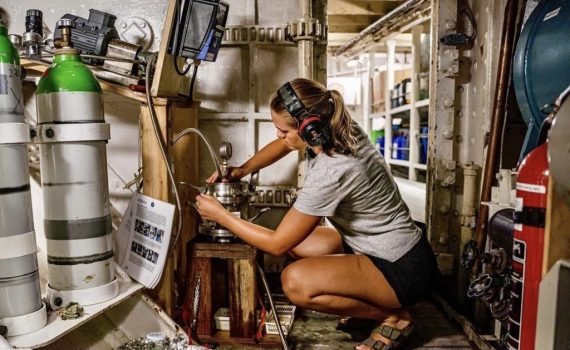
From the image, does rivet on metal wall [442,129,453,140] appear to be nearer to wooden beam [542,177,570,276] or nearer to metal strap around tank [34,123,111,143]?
wooden beam [542,177,570,276]

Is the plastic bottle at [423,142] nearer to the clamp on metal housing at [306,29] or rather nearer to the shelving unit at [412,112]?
the shelving unit at [412,112]

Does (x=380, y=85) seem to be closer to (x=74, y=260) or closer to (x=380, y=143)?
(x=380, y=143)

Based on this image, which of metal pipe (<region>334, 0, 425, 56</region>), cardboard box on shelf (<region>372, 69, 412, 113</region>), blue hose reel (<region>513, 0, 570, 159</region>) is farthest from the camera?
cardboard box on shelf (<region>372, 69, 412, 113</region>)

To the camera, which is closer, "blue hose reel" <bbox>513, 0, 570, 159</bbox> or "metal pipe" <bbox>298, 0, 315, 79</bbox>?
"blue hose reel" <bbox>513, 0, 570, 159</bbox>

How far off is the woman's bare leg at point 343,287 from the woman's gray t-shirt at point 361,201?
0.36 ft

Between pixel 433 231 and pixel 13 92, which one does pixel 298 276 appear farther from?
pixel 13 92

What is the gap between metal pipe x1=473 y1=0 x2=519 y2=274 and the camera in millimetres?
2020

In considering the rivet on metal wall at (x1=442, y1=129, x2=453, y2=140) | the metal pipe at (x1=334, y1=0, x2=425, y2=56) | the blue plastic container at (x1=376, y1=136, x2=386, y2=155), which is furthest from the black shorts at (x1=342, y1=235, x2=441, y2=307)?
the blue plastic container at (x1=376, y1=136, x2=386, y2=155)

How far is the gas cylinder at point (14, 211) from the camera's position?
4.46 feet

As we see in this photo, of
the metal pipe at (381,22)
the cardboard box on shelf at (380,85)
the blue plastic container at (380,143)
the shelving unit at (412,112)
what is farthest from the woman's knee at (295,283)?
the blue plastic container at (380,143)

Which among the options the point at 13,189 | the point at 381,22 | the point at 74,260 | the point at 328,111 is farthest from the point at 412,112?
the point at 13,189

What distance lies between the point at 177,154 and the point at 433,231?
61.7 inches

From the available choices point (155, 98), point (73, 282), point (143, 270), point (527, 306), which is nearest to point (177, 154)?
point (155, 98)

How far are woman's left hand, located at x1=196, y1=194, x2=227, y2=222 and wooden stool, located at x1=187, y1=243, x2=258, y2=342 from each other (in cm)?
17
